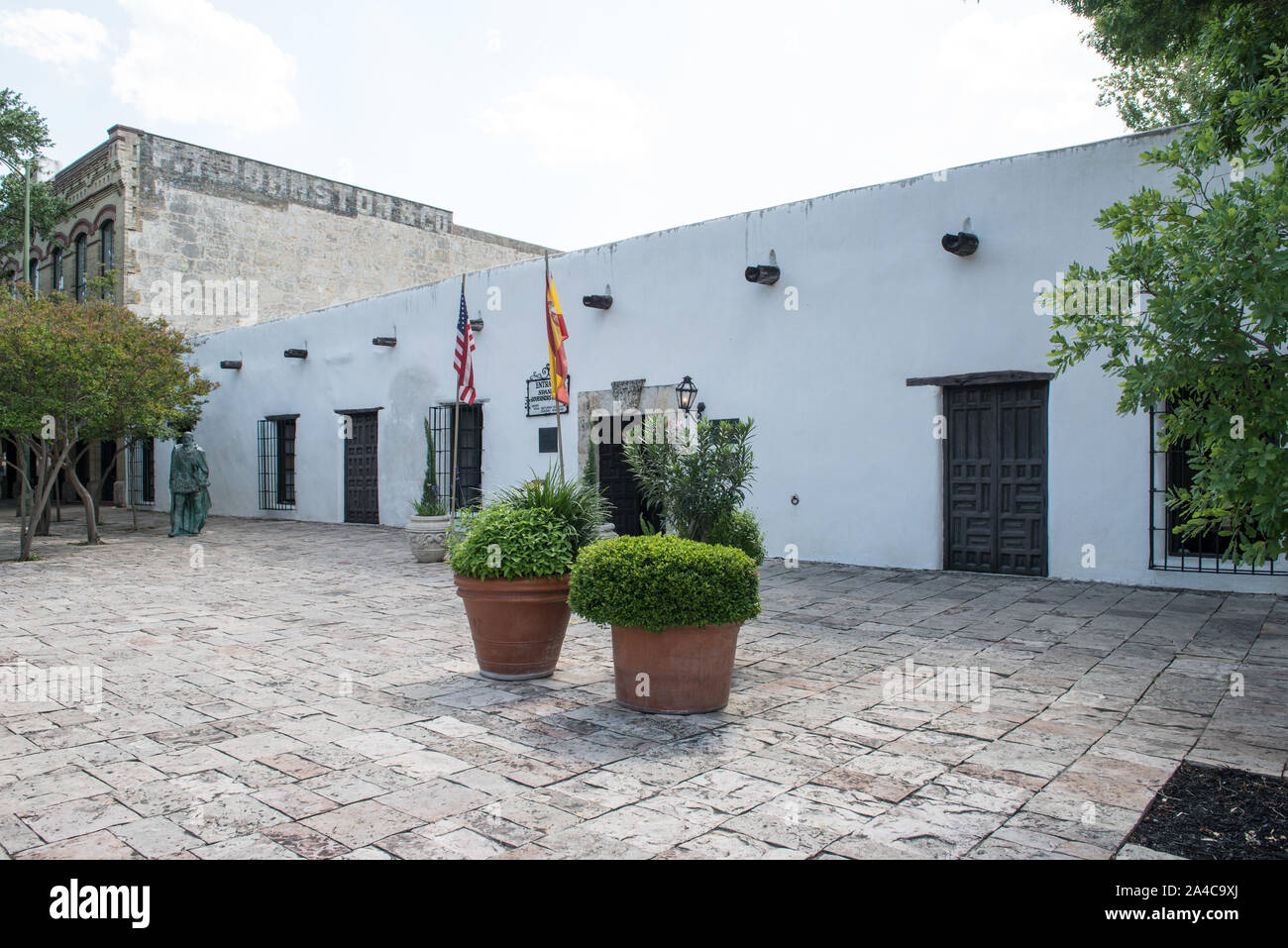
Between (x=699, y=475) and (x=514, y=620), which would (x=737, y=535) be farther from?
(x=514, y=620)

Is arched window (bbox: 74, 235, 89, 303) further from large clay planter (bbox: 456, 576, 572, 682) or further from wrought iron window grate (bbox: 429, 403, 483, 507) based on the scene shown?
large clay planter (bbox: 456, 576, 572, 682)

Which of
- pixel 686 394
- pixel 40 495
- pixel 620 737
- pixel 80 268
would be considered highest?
pixel 80 268

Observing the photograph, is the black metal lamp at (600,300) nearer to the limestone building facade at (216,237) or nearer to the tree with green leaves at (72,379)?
the tree with green leaves at (72,379)

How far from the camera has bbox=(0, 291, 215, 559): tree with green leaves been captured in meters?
11.2

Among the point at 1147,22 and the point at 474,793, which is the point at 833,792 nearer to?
the point at 474,793

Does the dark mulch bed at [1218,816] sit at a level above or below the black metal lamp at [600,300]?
below

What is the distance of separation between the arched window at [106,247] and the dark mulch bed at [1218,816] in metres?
22.9

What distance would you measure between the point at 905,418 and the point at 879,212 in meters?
2.35

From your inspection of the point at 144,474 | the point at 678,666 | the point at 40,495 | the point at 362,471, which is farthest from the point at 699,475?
the point at 144,474

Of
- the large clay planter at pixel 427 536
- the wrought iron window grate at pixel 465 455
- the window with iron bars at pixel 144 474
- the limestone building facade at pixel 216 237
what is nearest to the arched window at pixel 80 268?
the limestone building facade at pixel 216 237

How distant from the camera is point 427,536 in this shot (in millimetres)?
11164

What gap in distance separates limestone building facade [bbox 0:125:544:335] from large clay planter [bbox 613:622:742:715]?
769 inches

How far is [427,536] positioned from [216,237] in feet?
46.1

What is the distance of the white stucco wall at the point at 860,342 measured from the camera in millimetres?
8609
